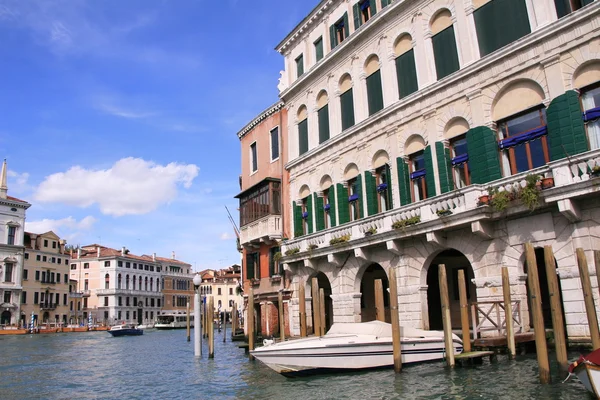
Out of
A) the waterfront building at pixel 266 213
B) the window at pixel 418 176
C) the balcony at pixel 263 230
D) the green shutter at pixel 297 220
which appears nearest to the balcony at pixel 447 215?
the window at pixel 418 176

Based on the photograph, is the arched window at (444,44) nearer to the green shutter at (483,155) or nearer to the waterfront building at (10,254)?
the green shutter at (483,155)

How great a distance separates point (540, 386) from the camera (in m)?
10.9

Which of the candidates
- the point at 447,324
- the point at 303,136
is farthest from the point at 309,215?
the point at 447,324

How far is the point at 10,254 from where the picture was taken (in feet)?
206

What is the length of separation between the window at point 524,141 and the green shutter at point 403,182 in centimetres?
381

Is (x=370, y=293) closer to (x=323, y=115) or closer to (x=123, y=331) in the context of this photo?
(x=323, y=115)

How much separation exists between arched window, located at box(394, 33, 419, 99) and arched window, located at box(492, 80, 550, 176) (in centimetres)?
370

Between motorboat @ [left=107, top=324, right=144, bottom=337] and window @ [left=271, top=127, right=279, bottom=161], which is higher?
window @ [left=271, top=127, right=279, bottom=161]

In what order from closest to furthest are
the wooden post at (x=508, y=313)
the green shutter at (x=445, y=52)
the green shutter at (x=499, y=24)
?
the wooden post at (x=508, y=313) → the green shutter at (x=499, y=24) → the green shutter at (x=445, y=52)

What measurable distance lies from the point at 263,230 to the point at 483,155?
1321cm

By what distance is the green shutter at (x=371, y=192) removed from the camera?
67.8 ft

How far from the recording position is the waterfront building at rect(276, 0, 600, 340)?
1431 cm

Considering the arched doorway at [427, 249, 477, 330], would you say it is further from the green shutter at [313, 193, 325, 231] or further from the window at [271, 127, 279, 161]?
the window at [271, 127, 279, 161]

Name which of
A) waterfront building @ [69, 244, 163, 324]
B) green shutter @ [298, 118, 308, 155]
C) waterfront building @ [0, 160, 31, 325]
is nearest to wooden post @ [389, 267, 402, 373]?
green shutter @ [298, 118, 308, 155]
